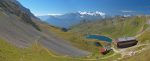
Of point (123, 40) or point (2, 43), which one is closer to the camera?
point (2, 43)

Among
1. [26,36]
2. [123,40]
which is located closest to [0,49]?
[26,36]

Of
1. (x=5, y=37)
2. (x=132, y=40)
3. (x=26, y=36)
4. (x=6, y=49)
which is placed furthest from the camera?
(x=132, y=40)

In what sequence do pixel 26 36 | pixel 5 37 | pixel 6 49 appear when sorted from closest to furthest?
pixel 6 49, pixel 5 37, pixel 26 36

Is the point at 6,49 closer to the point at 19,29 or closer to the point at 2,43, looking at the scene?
the point at 2,43

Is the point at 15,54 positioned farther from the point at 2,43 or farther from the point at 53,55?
the point at 53,55

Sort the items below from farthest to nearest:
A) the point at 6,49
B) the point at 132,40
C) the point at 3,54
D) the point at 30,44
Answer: the point at 132,40 → the point at 30,44 → the point at 6,49 → the point at 3,54

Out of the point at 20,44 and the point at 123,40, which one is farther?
the point at 123,40

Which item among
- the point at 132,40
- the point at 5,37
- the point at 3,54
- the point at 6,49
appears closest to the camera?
the point at 3,54

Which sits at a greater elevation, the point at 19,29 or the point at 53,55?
the point at 19,29

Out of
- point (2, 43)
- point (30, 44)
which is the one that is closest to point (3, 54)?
point (2, 43)
